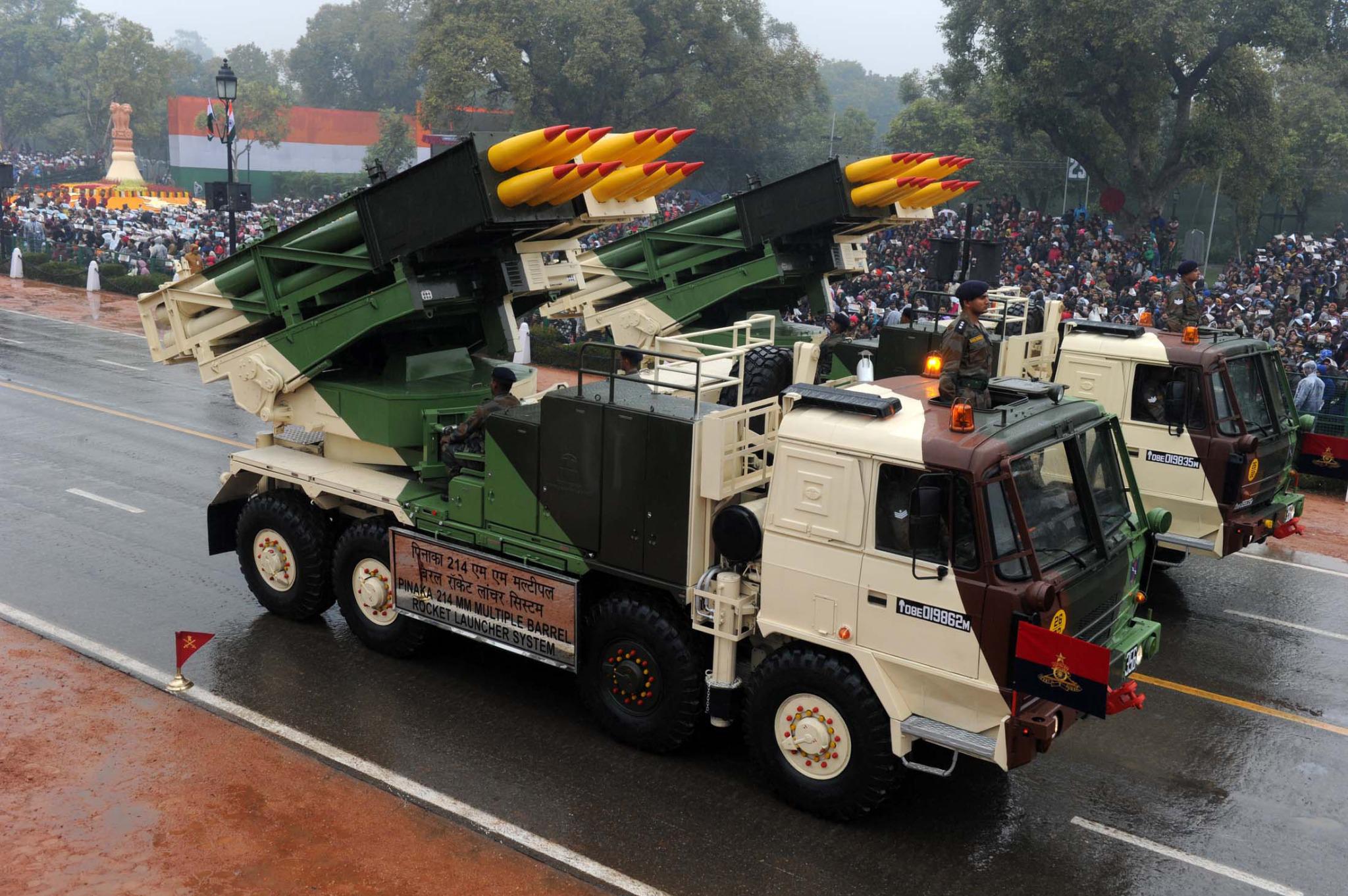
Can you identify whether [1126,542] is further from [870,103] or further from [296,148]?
[870,103]

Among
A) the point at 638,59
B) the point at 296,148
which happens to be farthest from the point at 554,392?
the point at 296,148

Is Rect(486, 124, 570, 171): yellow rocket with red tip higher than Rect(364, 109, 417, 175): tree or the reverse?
the reverse

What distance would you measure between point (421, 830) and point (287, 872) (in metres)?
0.80

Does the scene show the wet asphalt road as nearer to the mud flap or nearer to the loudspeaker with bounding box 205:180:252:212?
the mud flap

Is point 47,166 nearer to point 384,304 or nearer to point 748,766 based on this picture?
point 384,304

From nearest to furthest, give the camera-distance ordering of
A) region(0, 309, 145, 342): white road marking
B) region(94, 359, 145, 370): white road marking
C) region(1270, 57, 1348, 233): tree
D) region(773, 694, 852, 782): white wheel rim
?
region(773, 694, 852, 782): white wheel rim, region(94, 359, 145, 370): white road marking, region(0, 309, 145, 342): white road marking, region(1270, 57, 1348, 233): tree

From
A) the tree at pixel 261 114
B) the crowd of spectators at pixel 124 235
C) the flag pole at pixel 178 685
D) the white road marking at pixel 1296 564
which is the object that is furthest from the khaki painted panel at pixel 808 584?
the tree at pixel 261 114

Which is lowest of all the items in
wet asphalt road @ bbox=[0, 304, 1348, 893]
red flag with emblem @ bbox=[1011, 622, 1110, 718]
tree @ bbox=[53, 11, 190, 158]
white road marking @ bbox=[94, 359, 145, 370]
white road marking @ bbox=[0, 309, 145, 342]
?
wet asphalt road @ bbox=[0, 304, 1348, 893]

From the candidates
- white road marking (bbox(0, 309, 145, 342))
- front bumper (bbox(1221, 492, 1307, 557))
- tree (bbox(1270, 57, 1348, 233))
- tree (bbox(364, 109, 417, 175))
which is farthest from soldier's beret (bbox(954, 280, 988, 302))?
tree (bbox(364, 109, 417, 175))

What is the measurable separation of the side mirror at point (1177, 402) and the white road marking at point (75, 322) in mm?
20716

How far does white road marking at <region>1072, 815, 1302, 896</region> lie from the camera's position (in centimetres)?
688

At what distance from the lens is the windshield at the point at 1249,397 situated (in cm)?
1111

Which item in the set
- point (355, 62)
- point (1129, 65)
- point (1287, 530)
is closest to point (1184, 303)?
point (1287, 530)

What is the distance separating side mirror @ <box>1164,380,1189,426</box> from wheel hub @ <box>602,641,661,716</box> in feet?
19.6
